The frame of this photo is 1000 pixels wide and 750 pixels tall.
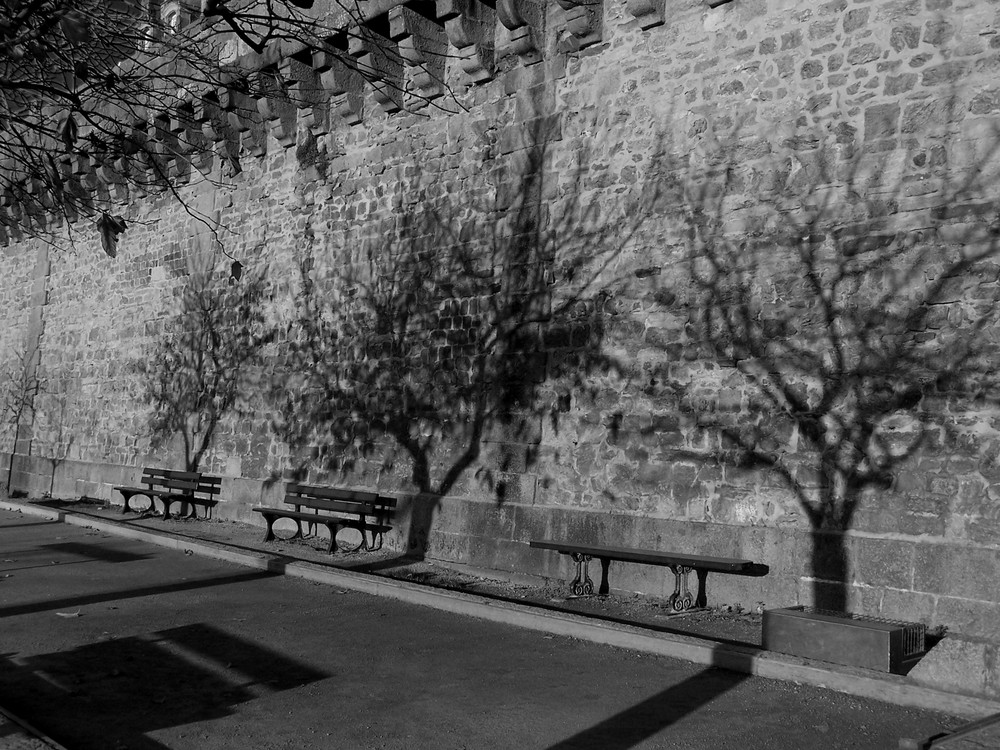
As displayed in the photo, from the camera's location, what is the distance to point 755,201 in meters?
7.73

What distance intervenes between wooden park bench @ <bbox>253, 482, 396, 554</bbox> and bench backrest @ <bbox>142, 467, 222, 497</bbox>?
7.75ft

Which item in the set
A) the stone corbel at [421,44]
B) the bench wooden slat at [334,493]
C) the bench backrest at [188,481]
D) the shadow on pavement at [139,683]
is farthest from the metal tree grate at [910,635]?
the bench backrest at [188,481]

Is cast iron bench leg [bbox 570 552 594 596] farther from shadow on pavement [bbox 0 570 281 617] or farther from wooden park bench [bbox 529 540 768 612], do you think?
shadow on pavement [bbox 0 570 281 617]

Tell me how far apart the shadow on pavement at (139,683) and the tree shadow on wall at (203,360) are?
7469mm

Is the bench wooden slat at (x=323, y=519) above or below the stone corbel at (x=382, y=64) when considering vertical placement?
below

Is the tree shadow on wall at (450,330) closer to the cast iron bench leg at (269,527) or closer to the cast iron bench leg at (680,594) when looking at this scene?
the cast iron bench leg at (269,527)

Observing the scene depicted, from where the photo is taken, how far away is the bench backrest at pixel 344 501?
34.5 ft

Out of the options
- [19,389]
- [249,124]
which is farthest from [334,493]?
[19,389]

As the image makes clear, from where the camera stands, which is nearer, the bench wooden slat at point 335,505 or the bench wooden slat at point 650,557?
the bench wooden slat at point 650,557

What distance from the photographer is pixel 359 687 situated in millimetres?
5359

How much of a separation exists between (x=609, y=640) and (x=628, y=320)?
3.09 m

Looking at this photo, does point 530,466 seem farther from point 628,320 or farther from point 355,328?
point 355,328

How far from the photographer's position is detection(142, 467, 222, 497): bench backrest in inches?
533

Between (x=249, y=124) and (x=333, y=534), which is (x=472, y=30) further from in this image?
(x=333, y=534)
